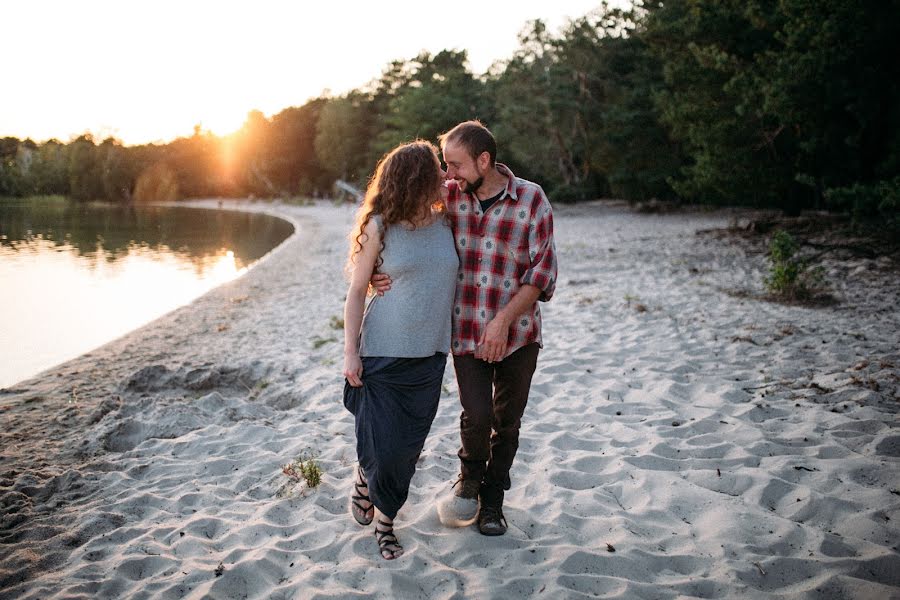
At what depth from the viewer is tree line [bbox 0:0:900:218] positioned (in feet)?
34.7

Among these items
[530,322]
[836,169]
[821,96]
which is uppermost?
[821,96]

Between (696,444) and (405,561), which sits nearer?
(405,561)

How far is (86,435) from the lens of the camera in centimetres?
421

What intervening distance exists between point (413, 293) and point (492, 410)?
0.71 m

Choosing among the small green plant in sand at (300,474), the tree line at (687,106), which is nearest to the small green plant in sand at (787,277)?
Result: the tree line at (687,106)

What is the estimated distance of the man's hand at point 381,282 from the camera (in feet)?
8.27

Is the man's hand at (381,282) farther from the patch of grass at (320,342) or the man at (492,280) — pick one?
the patch of grass at (320,342)

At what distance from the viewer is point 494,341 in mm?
2479

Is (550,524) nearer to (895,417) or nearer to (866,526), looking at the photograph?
(866,526)

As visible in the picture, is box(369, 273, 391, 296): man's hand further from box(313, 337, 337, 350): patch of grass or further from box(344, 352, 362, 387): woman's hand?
box(313, 337, 337, 350): patch of grass

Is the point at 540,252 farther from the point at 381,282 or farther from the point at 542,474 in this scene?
the point at 542,474

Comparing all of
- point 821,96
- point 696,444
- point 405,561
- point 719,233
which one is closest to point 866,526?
point 696,444

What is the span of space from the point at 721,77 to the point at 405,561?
48.6 ft

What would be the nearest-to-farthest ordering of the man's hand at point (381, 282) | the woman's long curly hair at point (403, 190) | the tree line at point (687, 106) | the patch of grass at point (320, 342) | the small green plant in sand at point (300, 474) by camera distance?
1. the woman's long curly hair at point (403, 190)
2. the man's hand at point (381, 282)
3. the small green plant in sand at point (300, 474)
4. the patch of grass at point (320, 342)
5. the tree line at point (687, 106)
